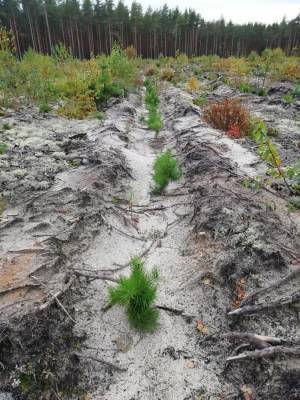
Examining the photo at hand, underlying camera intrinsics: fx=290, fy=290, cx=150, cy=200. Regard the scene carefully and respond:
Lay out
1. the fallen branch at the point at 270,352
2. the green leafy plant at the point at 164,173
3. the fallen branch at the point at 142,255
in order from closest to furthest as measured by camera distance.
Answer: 1. the fallen branch at the point at 270,352
2. the fallen branch at the point at 142,255
3. the green leafy plant at the point at 164,173

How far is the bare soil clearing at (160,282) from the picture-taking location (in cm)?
205

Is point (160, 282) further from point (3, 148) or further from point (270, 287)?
point (3, 148)

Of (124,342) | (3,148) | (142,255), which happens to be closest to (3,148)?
(3,148)

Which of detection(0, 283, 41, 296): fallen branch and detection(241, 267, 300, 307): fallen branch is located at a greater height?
detection(0, 283, 41, 296): fallen branch

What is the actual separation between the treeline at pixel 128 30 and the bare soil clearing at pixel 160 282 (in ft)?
127

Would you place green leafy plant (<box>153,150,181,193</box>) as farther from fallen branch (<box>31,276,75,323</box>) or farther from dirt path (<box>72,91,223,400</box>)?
fallen branch (<box>31,276,75,323</box>)

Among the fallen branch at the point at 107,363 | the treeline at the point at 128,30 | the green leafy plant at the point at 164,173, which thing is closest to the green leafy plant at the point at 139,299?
the fallen branch at the point at 107,363

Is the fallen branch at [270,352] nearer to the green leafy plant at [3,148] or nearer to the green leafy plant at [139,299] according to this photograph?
the green leafy plant at [139,299]

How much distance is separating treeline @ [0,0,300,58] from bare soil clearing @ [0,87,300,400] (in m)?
38.7

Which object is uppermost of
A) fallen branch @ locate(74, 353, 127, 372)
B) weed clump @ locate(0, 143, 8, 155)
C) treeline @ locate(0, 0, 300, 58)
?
treeline @ locate(0, 0, 300, 58)

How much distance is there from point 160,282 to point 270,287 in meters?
1.07

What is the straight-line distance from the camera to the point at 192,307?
271cm

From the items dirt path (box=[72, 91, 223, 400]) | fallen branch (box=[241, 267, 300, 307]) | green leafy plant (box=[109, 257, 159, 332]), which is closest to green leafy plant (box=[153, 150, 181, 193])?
dirt path (box=[72, 91, 223, 400])

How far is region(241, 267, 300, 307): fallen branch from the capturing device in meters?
2.52
